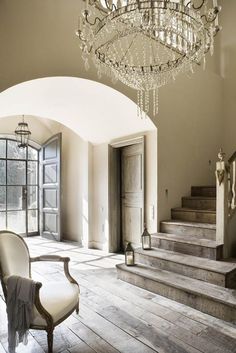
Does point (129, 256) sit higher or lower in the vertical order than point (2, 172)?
lower

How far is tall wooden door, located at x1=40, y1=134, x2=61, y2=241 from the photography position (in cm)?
655

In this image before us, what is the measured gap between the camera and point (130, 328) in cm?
258

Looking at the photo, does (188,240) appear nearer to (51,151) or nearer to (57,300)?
(57,300)

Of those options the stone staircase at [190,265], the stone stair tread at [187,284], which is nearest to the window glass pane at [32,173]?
the stone staircase at [190,265]

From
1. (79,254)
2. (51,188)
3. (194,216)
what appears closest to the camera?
(194,216)

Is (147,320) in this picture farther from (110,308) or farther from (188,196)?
(188,196)

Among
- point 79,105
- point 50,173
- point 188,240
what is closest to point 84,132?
point 79,105

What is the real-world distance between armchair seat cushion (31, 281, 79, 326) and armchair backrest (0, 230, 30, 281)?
11.0 inches

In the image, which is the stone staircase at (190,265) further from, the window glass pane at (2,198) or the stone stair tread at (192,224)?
the window glass pane at (2,198)

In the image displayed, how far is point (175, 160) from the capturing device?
4770 mm

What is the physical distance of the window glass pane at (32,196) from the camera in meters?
7.44

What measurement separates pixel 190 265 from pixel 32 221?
17.2 ft

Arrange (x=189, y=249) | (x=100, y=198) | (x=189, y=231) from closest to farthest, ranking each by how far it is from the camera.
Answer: (x=189, y=249) < (x=189, y=231) < (x=100, y=198)

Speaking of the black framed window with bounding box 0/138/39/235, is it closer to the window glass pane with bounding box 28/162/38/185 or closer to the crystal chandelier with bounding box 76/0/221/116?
the window glass pane with bounding box 28/162/38/185
